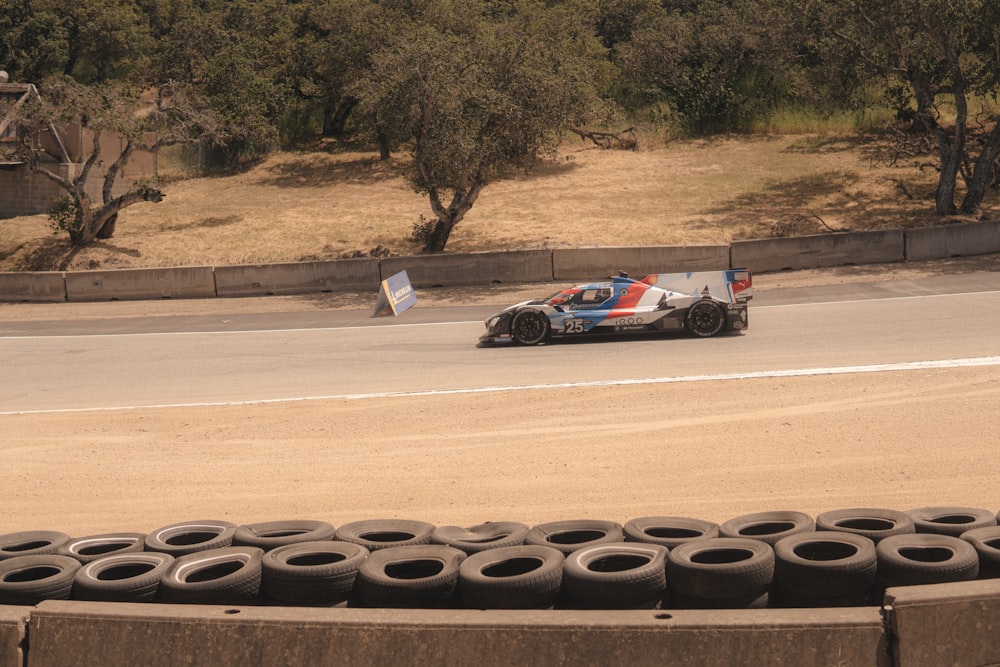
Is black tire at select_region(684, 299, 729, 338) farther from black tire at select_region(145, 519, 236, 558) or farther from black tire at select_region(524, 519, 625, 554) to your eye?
black tire at select_region(145, 519, 236, 558)

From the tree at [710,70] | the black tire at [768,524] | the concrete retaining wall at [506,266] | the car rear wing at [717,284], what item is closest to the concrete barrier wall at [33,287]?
the concrete retaining wall at [506,266]

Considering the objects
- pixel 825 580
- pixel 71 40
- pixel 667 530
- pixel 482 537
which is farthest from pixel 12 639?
pixel 71 40

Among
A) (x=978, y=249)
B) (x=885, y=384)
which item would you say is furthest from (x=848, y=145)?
(x=885, y=384)

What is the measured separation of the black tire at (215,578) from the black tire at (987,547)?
4277mm

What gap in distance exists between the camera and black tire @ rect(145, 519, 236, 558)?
7257 mm

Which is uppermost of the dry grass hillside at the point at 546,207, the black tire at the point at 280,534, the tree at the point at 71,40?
the tree at the point at 71,40

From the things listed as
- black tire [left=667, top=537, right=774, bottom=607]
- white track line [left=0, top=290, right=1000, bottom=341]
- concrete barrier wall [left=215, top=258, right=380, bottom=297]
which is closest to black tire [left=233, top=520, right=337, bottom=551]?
black tire [left=667, top=537, right=774, bottom=607]

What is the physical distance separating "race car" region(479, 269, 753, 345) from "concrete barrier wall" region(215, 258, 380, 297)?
8.91 metres

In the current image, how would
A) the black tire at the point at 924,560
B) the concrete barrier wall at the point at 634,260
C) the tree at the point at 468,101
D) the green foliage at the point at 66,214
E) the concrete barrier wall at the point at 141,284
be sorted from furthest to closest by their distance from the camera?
the green foliage at the point at 66,214 → the tree at the point at 468,101 → the concrete barrier wall at the point at 141,284 → the concrete barrier wall at the point at 634,260 → the black tire at the point at 924,560

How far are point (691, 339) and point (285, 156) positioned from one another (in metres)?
28.0

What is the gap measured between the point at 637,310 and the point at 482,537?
1144cm

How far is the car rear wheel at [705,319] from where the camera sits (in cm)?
1822

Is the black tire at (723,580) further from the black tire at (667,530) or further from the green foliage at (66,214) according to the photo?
the green foliage at (66,214)

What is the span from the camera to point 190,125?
3127 cm
